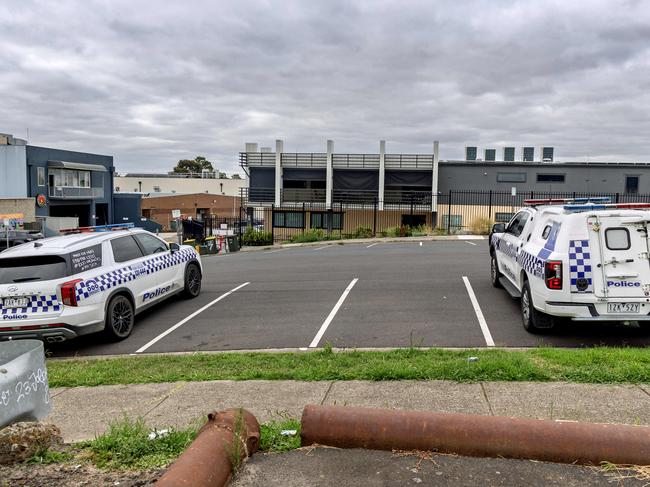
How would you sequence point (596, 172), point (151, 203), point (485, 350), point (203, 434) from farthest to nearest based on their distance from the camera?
point (151, 203)
point (596, 172)
point (485, 350)
point (203, 434)

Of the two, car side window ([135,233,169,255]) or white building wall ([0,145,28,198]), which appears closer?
car side window ([135,233,169,255])

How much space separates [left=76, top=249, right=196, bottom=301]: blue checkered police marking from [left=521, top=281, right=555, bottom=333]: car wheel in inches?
247

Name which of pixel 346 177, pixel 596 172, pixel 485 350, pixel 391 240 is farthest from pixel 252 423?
pixel 596 172

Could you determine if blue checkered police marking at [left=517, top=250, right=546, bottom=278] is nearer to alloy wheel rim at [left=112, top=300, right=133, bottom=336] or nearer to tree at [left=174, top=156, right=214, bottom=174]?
alloy wheel rim at [left=112, top=300, right=133, bottom=336]

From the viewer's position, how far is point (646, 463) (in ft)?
12.0

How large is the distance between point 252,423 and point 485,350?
13.3 ft

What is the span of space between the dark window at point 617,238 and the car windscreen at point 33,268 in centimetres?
746

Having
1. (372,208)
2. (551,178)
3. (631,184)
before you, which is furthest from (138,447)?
(631,184)

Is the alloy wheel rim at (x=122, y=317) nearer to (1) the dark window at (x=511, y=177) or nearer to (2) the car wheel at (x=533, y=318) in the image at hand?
(2) the car wheel at (x=533, y=318)

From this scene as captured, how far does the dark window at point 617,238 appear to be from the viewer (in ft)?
23.9

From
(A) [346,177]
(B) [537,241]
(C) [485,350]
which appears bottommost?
(C) [485,350]

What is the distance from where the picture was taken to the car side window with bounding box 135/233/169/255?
1056 cm

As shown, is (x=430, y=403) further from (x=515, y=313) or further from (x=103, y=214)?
(x=103, y=214)

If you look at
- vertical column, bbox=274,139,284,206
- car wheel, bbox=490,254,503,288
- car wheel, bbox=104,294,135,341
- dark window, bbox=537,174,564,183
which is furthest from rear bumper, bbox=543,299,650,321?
dark window, bbox=537,174,564,183
